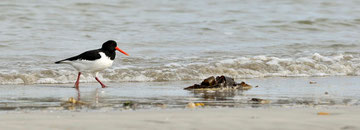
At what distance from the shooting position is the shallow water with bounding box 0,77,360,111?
595 cm

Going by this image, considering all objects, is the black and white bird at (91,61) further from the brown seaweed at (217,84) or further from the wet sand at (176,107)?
the brown seaweed at (217,84)

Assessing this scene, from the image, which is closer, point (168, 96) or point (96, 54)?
point (168, 96)

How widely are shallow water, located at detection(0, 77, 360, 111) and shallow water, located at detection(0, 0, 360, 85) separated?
1048 mm

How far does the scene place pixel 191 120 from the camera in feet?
15.9

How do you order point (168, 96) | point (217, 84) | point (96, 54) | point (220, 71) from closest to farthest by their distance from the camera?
point (168, 96) < point (217, 84) < point (96, 54) < point (220, 71)

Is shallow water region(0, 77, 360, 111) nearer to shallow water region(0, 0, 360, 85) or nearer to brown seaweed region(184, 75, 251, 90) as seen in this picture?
brown seaweed region(184, 75, 251, 90)

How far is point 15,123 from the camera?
15.1ft

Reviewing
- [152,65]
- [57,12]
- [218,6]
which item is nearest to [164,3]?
[218,6]

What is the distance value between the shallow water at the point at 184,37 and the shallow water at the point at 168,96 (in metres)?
1.05

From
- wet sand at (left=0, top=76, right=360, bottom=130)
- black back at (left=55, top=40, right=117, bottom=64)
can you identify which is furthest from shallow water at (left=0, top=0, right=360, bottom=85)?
wet sand at (left=0, top=76, right=360, bottom=130)

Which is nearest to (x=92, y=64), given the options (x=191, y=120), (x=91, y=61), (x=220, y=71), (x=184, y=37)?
(x=91, y=61)

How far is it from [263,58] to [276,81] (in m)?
1.72

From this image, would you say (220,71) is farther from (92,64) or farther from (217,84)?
(92,64)

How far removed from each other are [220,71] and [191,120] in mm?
5065
